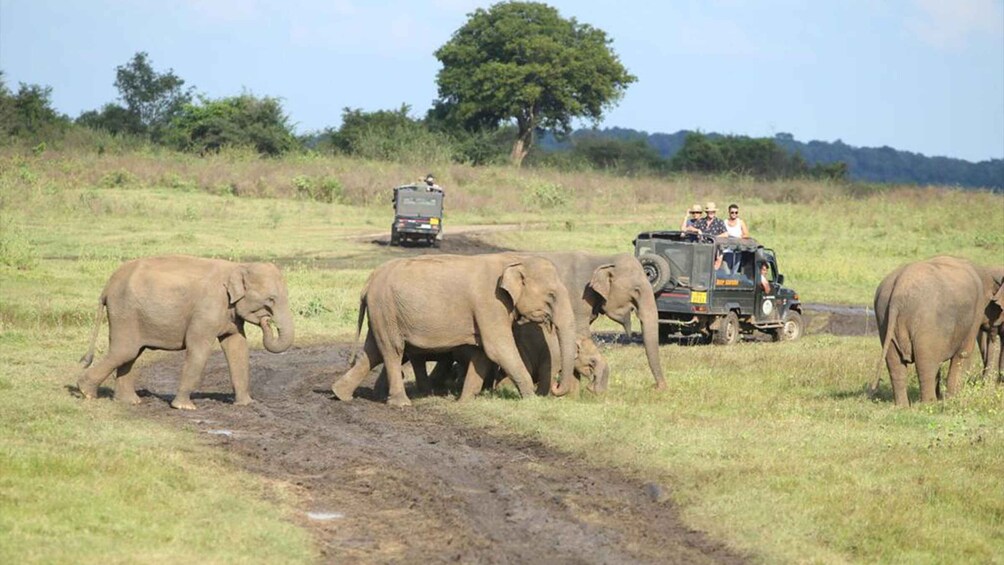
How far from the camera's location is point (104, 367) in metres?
15.8

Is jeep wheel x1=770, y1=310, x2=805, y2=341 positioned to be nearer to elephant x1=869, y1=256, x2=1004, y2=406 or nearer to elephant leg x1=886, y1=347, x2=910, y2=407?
elephant x1=869, y1=256, x2=1004, y2=406

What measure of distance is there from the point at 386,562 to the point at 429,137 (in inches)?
2475

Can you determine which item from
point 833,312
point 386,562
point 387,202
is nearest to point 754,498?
point 386,562

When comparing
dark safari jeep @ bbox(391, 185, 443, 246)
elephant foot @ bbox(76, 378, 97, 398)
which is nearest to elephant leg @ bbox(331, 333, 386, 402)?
elephant foot @ bbox(76, 378, 97, 398)

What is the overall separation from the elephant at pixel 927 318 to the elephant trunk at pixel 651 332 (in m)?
2.44

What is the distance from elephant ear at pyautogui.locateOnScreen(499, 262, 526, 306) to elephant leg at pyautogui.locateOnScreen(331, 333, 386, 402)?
183cm

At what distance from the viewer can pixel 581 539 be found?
419 inches

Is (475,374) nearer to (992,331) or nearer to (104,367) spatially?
(104,367)

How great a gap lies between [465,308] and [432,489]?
4828 millimetres

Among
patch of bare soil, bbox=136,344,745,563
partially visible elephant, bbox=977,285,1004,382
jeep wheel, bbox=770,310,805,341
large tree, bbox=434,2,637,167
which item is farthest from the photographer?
large tree, bbox=434,2,637,167

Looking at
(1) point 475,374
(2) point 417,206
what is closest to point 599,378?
(1) point 475,374

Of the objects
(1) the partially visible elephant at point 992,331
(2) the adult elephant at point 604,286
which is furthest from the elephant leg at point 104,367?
(1) the partially visible elephant at point 992,331

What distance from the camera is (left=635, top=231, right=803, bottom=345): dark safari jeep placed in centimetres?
2386

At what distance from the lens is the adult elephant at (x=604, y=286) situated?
1823 centimetres
